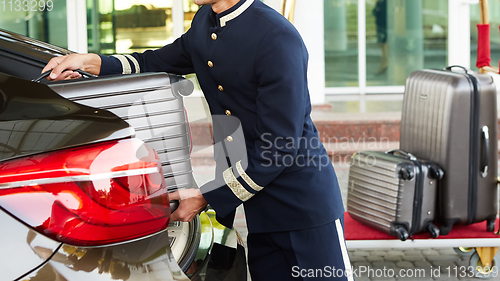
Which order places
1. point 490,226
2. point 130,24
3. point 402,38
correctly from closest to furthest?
point 490,226 → point 130,24 → point 402,38

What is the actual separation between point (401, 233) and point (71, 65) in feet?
5.34

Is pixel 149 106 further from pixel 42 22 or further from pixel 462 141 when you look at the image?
pixel 42 22

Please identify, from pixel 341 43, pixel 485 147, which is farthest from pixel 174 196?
pixel 341 43

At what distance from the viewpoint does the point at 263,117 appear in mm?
1168

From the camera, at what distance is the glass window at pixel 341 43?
7789mm

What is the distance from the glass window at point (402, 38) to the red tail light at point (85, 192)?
24.5ft

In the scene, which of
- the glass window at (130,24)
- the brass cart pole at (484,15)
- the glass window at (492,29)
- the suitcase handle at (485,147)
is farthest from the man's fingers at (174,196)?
the glass window at (492,29)

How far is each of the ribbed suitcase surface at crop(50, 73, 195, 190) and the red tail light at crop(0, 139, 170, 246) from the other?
7.4 inches

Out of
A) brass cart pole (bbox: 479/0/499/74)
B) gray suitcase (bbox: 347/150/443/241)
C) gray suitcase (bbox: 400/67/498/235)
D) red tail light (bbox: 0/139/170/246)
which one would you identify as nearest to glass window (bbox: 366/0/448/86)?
brass cart pole (bbox: 479/0/499/74)

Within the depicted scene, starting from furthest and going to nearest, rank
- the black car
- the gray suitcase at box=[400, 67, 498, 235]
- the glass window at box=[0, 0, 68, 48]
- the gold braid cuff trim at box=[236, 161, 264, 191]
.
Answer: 1. the glass window at box=[0, 0, 68, 48]
2. the gray suitcase at box=[400, 67, 498, 235]
3. the gold braid cuff trim at box=[236, 161, 264, 191]
4. the black car

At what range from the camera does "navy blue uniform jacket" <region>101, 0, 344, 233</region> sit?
3.81 feet

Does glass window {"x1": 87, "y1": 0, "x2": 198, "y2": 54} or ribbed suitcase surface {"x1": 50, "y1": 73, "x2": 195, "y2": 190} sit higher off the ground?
glass window {"x1": 87, "y1": 0, "x2": 198, "y2": 54}

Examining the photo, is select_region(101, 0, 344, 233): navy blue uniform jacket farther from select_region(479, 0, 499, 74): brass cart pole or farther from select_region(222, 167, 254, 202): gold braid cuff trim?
select_region(479, 0, 499, 74): brass cart pole

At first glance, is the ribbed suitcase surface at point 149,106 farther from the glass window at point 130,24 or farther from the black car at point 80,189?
the glass window at point 130,24
